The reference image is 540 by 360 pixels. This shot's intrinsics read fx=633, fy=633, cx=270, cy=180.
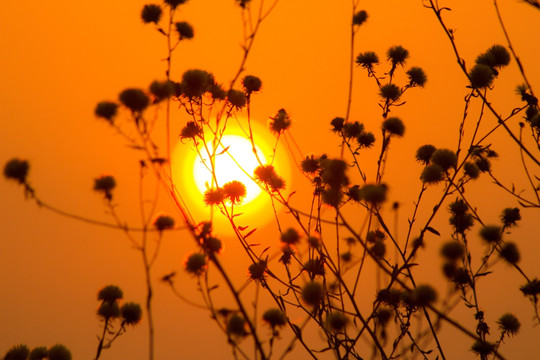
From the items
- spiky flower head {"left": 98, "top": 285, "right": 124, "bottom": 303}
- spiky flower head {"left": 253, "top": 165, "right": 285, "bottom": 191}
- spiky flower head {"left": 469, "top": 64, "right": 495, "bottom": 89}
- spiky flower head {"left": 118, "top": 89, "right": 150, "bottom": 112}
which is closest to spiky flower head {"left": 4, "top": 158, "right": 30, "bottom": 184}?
spiky flower head {"left": 118, "top": 89, "right": 150, "bottom": 112}

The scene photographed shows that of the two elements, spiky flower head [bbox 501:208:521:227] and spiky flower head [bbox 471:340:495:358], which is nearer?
spiky flower head [bbox 471:340:495:358]

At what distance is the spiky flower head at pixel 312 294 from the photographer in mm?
3161

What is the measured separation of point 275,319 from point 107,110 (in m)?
1.53

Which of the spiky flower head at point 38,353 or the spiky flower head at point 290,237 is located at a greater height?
the spiky flower head at point 290,237

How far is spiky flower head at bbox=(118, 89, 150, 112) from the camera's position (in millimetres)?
3461

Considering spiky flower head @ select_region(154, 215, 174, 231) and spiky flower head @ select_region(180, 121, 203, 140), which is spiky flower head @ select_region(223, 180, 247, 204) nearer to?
spiky flower head @ select_region(180, 121, 203, 140)

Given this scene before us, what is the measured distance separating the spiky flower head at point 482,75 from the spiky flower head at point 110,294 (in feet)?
9.13

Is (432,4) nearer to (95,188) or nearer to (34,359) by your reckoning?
(95,188)

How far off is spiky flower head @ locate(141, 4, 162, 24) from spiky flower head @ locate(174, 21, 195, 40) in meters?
0.14

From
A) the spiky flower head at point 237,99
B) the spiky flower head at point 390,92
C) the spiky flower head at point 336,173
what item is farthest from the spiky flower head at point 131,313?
the spiky flower head at point 390,92

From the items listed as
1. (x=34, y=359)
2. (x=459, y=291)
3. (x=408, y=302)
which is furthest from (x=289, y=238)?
(x=34, y=359)

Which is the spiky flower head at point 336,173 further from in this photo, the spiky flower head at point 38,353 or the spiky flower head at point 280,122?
the spiky flower head at point 38,353

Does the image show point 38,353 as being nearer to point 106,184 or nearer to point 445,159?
point 106,184

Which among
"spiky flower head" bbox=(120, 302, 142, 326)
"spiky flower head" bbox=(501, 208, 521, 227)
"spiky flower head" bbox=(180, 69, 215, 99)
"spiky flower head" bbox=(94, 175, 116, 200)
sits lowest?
"spiky flower head" bbox=(120, 302, 142, 326)
